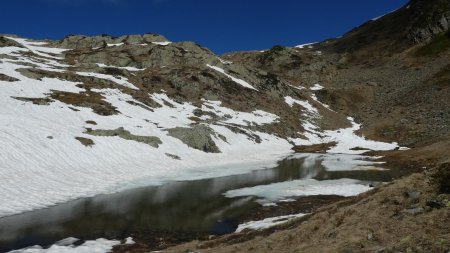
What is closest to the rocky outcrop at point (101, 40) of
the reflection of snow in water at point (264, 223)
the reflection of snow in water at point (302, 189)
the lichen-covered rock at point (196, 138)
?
the lichen-covered rock at point (196, 138)

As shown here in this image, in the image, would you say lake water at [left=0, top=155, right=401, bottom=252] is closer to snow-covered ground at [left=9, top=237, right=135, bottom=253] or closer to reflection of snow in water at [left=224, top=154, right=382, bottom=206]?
snow-covered ground at [left=9, top=237, right=135, bottom=253]

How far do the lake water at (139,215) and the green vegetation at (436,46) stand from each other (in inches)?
4480

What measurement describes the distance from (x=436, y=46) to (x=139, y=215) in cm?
13870

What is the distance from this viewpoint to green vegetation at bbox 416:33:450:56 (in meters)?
131

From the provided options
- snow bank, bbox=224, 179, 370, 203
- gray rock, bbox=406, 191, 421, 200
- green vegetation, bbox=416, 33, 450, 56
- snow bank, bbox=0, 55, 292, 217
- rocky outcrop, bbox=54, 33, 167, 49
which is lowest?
snow bank, bbox=224, 179, 370, 203

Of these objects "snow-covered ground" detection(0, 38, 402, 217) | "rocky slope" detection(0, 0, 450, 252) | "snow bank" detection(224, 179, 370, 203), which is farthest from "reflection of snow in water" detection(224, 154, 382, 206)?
"rocky slope" detection(0, 0, 450, 252)

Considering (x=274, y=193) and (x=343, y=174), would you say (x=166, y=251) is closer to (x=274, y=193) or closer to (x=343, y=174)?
(x=274, y=193)

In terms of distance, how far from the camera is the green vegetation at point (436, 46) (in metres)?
131

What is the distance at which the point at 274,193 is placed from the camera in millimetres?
29719

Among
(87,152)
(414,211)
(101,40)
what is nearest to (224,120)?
(87,152)

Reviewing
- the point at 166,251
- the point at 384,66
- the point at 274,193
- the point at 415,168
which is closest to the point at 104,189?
the point at 274,193

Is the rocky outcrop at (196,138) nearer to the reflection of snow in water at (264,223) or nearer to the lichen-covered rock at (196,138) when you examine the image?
the lichen-covered rock at (196,138)

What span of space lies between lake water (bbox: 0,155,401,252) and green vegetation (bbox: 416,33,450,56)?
113786 millimetres

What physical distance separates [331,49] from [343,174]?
549ft
